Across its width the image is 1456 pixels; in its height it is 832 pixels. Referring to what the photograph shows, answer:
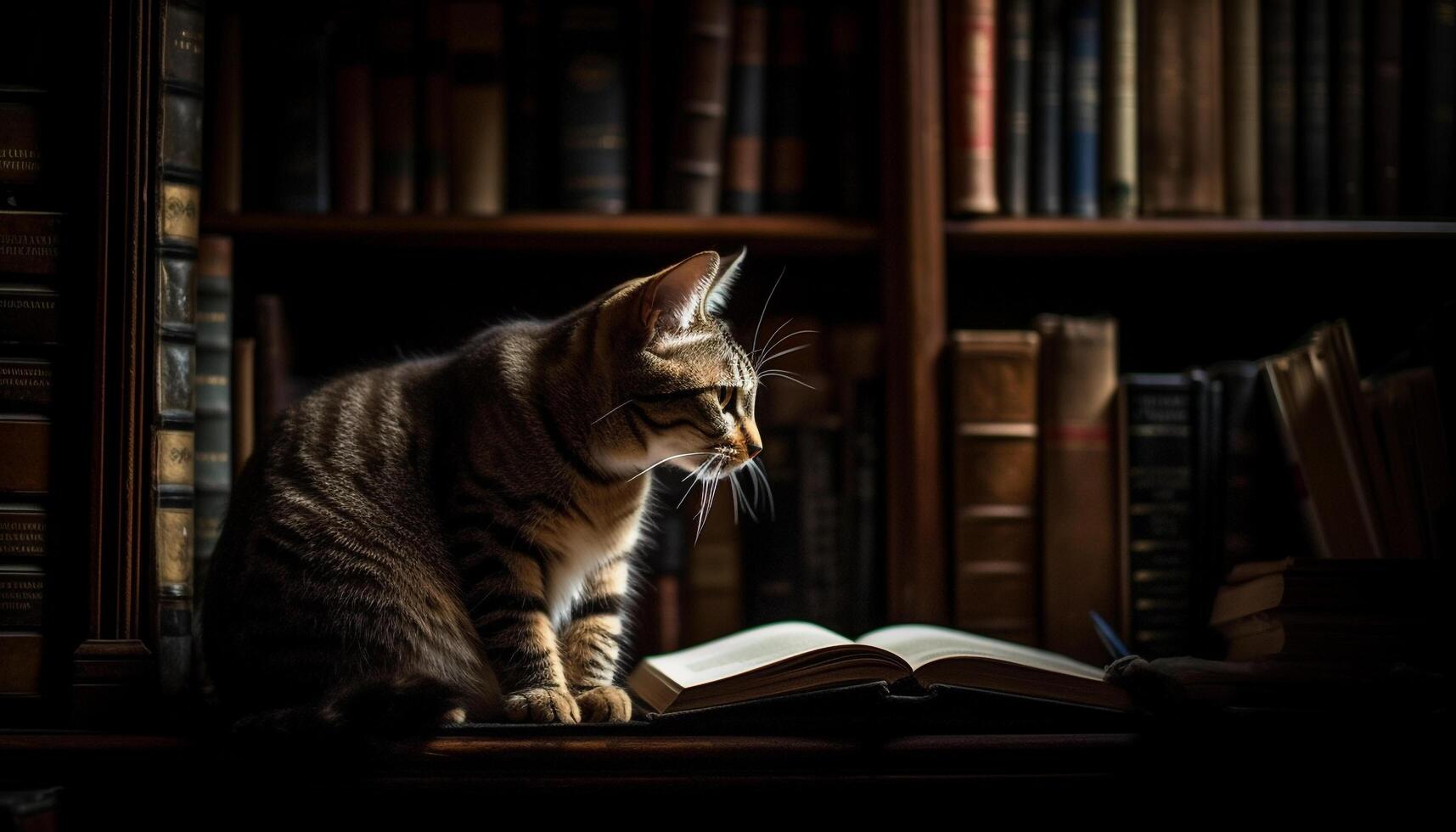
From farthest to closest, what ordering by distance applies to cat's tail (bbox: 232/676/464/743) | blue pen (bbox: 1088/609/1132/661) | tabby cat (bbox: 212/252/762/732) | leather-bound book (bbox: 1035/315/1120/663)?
1. leather-bound book (bbox: 1035/315/1120/663)
2. blue pen (bbox: 1088/609/1132/661)
3. tabby cat (bbox: 212/252/762/732)
4. cat's tail (bbox: 232/676/464/743)

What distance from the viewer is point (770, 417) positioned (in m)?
1.22

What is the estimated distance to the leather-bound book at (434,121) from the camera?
1168mm

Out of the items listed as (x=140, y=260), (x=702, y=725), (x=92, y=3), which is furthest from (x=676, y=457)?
(x=92, y=3)

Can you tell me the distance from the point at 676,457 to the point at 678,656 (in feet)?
0.69

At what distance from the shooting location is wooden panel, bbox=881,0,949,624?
3.74 feet

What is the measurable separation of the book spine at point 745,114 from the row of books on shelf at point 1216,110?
213 mm

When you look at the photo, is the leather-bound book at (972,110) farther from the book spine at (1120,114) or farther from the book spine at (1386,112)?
the book spine at (1386,112)

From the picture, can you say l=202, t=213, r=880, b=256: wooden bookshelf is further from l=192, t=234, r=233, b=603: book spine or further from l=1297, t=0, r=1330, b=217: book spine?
l=1297, t=0, r=1330, b=217: book spine

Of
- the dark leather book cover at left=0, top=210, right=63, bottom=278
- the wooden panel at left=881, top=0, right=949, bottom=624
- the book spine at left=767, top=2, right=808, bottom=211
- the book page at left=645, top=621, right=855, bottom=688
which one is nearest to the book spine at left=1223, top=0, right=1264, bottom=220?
the wooden panel at left=881, top=0, right=949, bottom=624

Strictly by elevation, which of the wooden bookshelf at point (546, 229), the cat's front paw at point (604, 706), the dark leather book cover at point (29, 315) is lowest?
the cat's front paw at point (604, 706)

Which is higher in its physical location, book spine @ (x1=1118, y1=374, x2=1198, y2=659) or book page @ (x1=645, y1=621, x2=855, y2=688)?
book spine @ (x1=1118, y1=374, x2=1198, y2=659)

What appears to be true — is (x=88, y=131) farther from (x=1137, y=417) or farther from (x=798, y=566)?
(x=1137, y=417)

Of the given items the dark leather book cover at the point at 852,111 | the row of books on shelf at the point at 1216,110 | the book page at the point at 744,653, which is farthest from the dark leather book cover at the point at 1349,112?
the book page at the point at 744,653

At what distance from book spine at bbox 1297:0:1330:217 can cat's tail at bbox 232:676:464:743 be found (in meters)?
1.07
